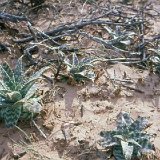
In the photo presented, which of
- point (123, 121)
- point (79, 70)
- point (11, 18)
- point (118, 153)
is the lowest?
point (118, 153)

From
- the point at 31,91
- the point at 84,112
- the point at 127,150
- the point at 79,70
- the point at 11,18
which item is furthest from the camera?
the point at 11,18

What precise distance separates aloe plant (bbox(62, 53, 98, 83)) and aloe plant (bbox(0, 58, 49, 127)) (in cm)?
41

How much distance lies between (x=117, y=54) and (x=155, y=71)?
1.24 feet

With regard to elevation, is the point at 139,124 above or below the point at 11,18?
below

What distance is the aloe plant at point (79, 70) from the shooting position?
2.98 m

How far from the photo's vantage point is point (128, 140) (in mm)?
2432

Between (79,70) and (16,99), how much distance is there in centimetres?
67

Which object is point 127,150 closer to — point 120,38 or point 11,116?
point 11,116

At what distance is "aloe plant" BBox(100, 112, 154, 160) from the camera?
94.7 inches

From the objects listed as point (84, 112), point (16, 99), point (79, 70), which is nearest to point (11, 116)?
point (16, 99)

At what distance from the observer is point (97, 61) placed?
317 cm

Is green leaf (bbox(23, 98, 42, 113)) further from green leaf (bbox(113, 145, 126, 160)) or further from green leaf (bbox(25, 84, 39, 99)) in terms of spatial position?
green leaf (bbox(113, 145, 126, 160))

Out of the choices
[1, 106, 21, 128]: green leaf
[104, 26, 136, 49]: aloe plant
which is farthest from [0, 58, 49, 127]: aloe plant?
[104, 26, 136, 49]: aloe plant

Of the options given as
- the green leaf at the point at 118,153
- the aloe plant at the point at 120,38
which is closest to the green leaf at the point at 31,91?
the green leaf at the point at 118,153
